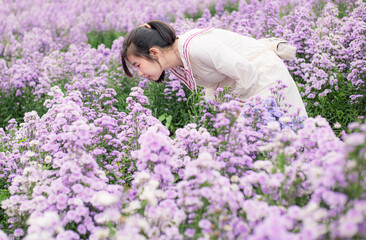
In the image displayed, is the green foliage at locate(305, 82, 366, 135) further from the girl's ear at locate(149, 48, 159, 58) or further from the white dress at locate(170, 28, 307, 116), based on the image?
A: the girl's ear at locate(149, 48, 159, 58)

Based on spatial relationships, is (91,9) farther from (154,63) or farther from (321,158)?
(321,158)

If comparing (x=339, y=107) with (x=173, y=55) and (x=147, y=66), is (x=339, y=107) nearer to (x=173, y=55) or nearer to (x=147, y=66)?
(x=173, y=55)

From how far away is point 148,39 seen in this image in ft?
10.8

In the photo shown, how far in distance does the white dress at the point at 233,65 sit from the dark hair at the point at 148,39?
0.14 metres

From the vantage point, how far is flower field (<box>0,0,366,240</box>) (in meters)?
1.60

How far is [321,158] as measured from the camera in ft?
5.96

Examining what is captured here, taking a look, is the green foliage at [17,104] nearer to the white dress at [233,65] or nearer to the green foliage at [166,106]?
the green foliage at [166,106]

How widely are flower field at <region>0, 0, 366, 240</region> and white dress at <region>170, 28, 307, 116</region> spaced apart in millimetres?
184

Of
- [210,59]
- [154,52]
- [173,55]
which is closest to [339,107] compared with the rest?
[210,59]

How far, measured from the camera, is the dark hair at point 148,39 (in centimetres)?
330

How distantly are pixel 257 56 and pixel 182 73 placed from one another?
0.74 meters

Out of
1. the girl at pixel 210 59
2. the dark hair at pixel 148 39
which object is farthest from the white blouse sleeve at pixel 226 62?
the dark hair at pixel 148 39

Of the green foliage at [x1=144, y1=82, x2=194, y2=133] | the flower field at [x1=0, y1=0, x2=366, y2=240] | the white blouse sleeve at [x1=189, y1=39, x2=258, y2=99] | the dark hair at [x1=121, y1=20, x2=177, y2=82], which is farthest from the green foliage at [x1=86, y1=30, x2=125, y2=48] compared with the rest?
the white blouse sleeve at [x1=189, y1=39, x2=258, y2=99]

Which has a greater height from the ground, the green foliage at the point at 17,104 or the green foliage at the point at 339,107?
the green foliage at the point at 339,107
